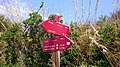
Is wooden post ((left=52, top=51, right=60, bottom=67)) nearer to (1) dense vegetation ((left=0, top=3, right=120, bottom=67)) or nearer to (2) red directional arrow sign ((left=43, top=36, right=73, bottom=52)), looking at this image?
(2) red directional arrow sign ((left=43, top=36, right=73, bottom=52))

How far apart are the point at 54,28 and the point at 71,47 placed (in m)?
1.06

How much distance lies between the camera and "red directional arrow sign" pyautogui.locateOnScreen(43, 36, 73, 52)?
3824 mm

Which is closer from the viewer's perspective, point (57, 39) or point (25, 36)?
point (57, 39)

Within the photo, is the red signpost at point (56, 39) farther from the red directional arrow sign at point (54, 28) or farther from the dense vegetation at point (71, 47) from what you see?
the dense vegetation at point (71, 47)

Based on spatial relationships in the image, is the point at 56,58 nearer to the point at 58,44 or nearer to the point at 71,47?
the point at 58,44

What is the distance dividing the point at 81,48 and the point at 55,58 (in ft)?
3.21

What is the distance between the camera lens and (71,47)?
489 cm

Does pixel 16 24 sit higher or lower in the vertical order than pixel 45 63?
higher

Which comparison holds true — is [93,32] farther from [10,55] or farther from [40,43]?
[10,55]

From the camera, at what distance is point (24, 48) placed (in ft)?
17.2

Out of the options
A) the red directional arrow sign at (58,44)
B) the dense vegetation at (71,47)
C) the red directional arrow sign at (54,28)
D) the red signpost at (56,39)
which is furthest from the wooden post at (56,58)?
the dense vegetation at (71,47)

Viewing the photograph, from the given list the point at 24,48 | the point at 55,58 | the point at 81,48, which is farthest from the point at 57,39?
the point at 24,48

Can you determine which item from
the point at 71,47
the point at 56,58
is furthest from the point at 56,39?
the point at 71,47

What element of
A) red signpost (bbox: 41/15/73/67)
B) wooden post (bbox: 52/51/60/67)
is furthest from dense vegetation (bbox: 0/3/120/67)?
red signpost (bbox: 41/15/73/67)
